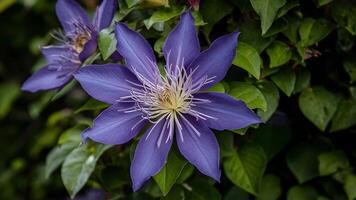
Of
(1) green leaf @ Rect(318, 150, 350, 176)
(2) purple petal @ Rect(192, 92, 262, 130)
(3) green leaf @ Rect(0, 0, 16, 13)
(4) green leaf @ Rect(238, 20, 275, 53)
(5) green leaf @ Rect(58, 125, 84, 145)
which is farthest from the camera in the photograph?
(3) green leaf @ Rect(0, 0, 16, 13)

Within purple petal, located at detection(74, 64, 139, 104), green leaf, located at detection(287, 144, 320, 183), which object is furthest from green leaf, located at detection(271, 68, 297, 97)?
purple petal, located at detection(74, 64, 139, 104)

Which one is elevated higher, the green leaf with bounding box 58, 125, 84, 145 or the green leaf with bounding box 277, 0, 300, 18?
the green leaf with bounding box 277, 0, 300, 18

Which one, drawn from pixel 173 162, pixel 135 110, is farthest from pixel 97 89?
pixel 173 162

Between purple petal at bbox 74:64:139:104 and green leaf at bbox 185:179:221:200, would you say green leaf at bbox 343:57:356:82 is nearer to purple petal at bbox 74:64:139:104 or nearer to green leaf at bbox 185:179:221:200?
green leaf at bbox 185:179:221:200

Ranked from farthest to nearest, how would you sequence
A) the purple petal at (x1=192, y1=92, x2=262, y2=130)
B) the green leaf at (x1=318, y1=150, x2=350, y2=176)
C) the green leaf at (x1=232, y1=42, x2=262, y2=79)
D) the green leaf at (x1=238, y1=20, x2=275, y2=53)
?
the green leaf at (x1=318, y1=150, x2=350, y2=176) < the green leaf at (x1=238, y1=20, x2=275, y2=53) < the green leaf at (x1=232, y1=42, x2=262, y2=79) < the purple petal at (x1=192, y1=92, x2=262, y2=130)

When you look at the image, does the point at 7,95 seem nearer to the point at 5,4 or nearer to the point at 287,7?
the point at 5,4

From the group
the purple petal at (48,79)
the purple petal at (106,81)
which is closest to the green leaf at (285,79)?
the purple petal at (106,81)
